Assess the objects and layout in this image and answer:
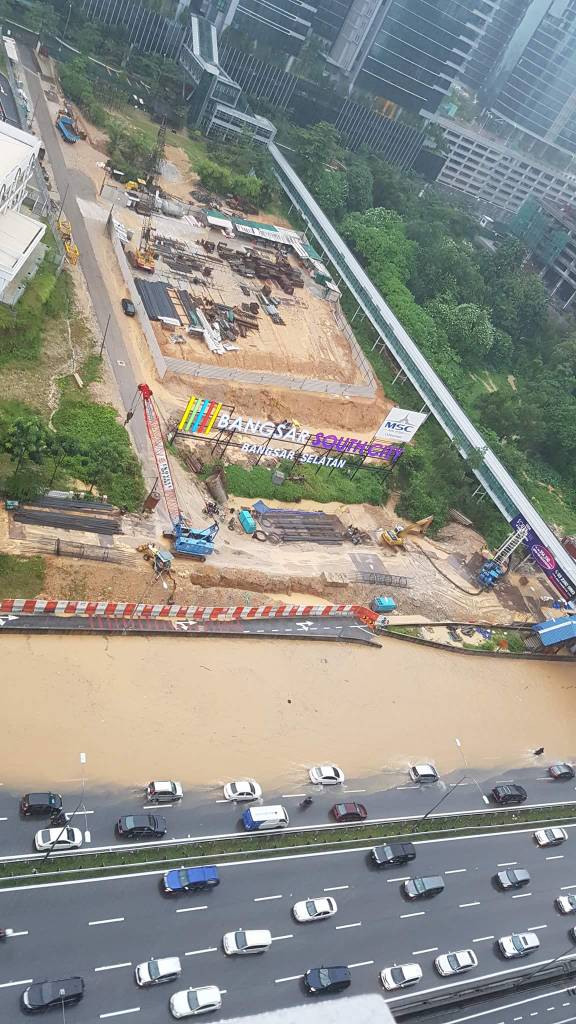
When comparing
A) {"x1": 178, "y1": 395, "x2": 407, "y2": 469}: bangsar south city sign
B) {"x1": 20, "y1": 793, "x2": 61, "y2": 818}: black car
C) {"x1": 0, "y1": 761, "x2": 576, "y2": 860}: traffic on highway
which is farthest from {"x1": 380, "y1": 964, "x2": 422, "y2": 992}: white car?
{"x1": 178, "y1": 395, "x2": 407, "y2": 469}: bangsar south city sign

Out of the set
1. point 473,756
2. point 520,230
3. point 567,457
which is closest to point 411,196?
point 520,230

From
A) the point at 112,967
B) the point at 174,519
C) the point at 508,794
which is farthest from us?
the point at 174,519

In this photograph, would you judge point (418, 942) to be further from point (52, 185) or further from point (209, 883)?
point (52, 185)

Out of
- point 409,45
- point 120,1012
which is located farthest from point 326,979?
point 409,45

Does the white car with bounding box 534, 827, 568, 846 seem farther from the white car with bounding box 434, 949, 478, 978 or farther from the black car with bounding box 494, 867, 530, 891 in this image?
the white car with bounding box 434, 949, 478, 978

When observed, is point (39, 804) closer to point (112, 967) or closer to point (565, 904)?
point (112, 967)

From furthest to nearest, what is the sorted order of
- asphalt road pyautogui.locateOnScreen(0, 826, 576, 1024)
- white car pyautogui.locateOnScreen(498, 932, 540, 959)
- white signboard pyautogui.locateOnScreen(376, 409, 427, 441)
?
white signboard pyautogui.locateOnScreen(376, 409, 427, 441) → white car pyautogui.locateOnScreen(498, 932, 540, 959) → asphalt road pyautogui.locateOnScreen(0, 826, 576, 1024)
